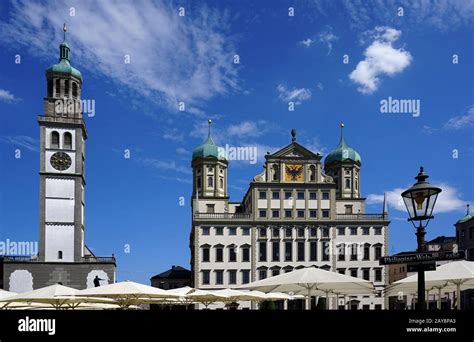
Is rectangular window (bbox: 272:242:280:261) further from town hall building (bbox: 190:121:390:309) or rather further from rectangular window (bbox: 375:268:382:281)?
rectangular window (bbox: 375:268:382:281)

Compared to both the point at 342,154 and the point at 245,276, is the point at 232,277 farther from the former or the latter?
the point at 342,154

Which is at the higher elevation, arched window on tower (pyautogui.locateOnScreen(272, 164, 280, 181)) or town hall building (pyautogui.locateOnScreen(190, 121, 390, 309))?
arched window on tower (pyautogui.locateOnScreen(272, 164, 280, 181))

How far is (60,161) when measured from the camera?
6650 cm

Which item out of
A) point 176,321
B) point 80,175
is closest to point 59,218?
point 80,175

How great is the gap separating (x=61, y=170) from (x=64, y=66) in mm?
12645

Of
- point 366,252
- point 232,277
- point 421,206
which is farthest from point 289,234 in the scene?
point 421,206

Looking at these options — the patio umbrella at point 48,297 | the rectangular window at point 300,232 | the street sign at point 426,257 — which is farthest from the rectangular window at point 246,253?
A: the street sign at point 426,257

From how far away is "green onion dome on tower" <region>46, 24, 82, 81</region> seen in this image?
226 feet

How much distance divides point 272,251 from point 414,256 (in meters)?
66.7

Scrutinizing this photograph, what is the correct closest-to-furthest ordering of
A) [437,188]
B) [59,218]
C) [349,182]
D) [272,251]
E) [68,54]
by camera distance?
[437,188]
[59,218]
[68,54]
[272,251]
[349,182]

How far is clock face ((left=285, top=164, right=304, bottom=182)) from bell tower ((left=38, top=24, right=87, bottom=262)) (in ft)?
85.1

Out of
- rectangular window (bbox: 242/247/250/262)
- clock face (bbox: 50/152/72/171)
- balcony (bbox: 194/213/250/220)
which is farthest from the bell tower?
rectangular window (bbox: 242/247/250/262)

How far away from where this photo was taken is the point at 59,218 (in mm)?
A: 65312

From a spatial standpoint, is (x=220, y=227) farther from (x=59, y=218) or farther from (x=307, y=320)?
(x=307, y=320)
